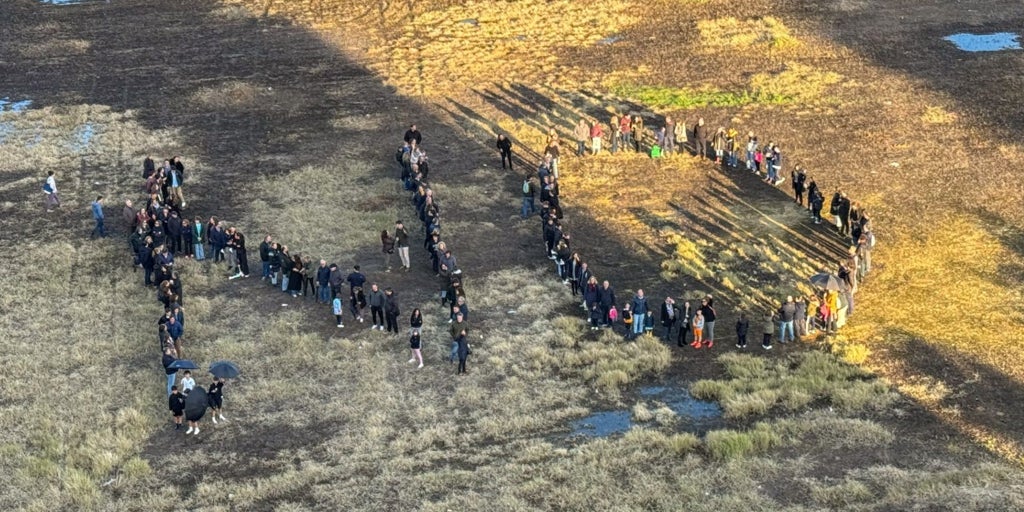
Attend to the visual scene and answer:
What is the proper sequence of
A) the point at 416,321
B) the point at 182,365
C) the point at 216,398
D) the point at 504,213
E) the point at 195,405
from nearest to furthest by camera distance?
the point at 195,405 → the point at 216,398 → the point at 182,365 → the point at 416,321 → the point at 504,213

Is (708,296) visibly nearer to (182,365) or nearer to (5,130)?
(182,365)

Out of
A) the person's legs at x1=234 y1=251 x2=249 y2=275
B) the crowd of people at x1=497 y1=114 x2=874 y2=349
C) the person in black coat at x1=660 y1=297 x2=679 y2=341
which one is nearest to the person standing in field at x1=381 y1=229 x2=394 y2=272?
the person's legs at x1=234 y1=251 x2=249 y2=275

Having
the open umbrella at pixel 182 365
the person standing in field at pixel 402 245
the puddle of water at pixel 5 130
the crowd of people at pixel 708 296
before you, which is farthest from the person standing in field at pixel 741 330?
the puddle of water at pixel 5 130

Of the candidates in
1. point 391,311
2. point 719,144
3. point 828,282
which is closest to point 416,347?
point 391,311

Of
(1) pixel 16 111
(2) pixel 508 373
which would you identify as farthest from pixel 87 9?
(2) pixel 508 373

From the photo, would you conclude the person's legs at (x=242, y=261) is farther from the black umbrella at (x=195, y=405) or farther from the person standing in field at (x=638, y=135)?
the person standing in field at (x=638, y=135)

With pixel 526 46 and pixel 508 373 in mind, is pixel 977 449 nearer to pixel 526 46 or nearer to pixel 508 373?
pixel 508 373
